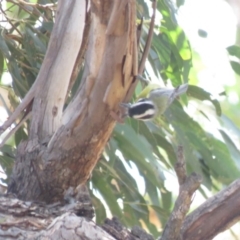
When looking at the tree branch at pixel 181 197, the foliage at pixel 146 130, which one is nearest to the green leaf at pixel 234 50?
the foliage at pixel 146 130

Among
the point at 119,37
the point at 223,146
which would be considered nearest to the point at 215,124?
the point at 223,146

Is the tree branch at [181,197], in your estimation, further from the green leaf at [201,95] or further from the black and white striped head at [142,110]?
the green leaf at [201,95]

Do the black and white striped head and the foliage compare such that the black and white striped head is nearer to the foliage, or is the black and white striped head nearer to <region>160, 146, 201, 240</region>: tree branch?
<region>160, 146, 201, 240</region>: tree branch

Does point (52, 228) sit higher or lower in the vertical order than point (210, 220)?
higher

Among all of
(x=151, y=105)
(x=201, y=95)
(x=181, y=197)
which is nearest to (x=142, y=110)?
(x=151, y=105)

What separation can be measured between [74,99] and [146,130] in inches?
18.4

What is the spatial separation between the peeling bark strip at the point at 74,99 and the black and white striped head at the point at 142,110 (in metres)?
0.02

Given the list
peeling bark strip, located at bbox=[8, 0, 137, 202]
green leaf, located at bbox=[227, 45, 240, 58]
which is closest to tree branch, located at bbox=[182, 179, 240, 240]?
peeling bark strip, located at bbox=[8, 0, 137, 202]

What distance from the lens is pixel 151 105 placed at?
87cm

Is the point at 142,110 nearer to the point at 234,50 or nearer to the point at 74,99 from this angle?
the point at 74,99

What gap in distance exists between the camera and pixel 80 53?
1.05m

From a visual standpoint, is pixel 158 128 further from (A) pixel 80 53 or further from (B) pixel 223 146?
(A) pixel 80 53

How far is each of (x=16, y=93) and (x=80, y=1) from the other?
289 mm

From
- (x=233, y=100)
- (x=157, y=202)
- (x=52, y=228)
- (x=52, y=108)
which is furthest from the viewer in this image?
(x=233, y=100)
